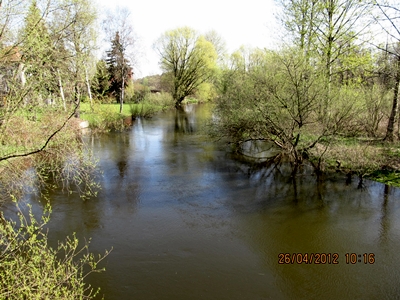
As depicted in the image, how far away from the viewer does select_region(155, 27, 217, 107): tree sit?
37031 mm

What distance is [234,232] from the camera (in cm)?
738

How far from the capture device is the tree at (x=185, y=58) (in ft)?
121

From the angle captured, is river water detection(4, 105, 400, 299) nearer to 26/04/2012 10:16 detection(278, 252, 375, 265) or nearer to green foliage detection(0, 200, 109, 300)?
26/04/2012 10:16 detection(278, 252, 375, 265)

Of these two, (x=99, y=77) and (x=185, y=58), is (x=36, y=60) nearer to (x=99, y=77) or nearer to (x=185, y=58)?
(x=99, y=77)

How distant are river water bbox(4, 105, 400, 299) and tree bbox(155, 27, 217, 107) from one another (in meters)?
27.9

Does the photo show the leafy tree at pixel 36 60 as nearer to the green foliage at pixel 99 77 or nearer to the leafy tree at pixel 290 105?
the green foliage at pixel 99 77

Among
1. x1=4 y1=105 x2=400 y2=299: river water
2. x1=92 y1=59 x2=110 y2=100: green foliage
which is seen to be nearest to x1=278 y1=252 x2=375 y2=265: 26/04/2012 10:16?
x1=4 y1=105 x2=400 y2=299: river water

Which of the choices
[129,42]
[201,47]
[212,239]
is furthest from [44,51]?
[201,47]

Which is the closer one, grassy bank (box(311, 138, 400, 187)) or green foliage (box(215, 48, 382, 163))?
grassy bank (box(311, 138, 400, 187))

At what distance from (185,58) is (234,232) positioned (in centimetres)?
3377

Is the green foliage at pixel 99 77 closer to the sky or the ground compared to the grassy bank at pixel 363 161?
closer to the sky

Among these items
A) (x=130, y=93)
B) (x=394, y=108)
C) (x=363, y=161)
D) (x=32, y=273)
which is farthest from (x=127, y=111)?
(x=32, y=273)

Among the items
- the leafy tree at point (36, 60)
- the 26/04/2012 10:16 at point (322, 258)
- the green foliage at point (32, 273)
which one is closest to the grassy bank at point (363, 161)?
the 26/04/2012 10:16 at point (322, 258)

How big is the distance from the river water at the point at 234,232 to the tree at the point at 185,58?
27882mm
